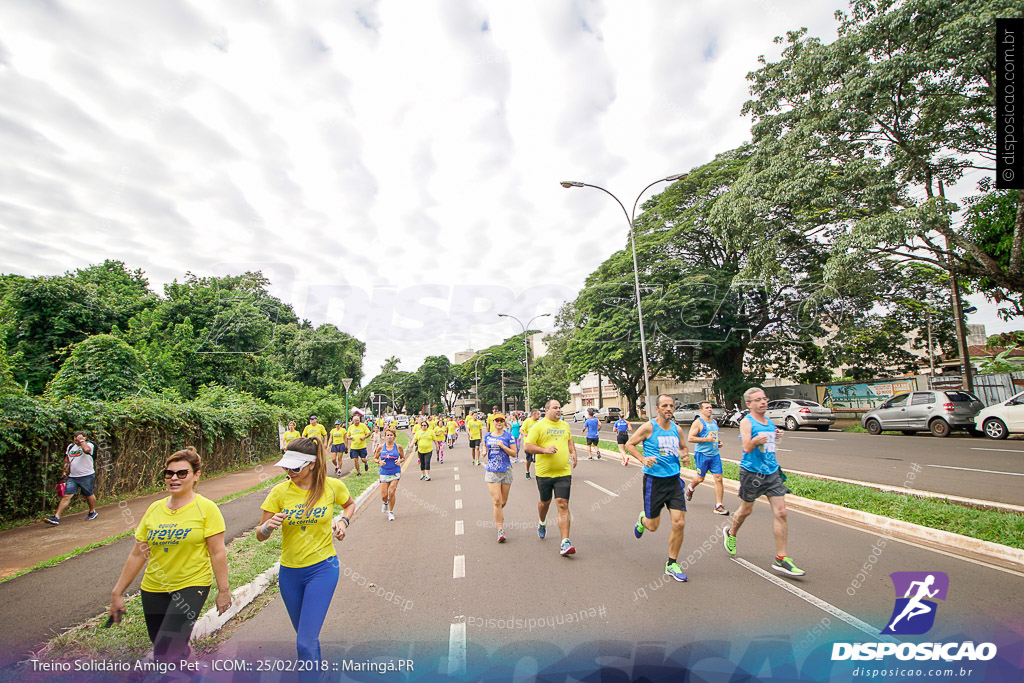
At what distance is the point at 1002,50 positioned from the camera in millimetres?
12062

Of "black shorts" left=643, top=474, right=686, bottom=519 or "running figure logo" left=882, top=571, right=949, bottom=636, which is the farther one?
"black shorts" left=643, top=474, right=686, bottom=519

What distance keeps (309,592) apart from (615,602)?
104 inches

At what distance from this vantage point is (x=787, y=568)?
504cm

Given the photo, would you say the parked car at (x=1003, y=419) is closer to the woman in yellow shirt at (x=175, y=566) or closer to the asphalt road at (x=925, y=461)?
the asphalt road at (x=925, y=461)

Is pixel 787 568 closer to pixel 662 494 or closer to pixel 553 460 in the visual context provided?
pixel 662 494

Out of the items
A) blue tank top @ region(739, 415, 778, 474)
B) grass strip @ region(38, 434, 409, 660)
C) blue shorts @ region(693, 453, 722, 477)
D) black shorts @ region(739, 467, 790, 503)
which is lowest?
grass strip @ region(38, 434, 409, 660)

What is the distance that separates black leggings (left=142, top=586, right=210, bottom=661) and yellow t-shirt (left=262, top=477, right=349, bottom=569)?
0.60 m

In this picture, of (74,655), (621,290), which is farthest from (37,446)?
(621,290)

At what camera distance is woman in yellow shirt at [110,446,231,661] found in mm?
3268

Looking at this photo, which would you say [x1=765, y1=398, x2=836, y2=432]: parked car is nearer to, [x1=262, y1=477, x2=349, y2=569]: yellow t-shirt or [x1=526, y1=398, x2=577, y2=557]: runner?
[x1=526, y1=398, x2=577, y2=557]: runner

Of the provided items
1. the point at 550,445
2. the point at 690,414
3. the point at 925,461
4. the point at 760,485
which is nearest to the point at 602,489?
the point at 550,445

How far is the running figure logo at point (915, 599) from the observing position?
3.91 m

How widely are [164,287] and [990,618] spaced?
33.5 meters

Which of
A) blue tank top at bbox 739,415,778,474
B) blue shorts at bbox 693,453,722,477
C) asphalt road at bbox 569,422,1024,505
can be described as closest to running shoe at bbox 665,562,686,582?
blue tank top at bbox 739,415,778,474
